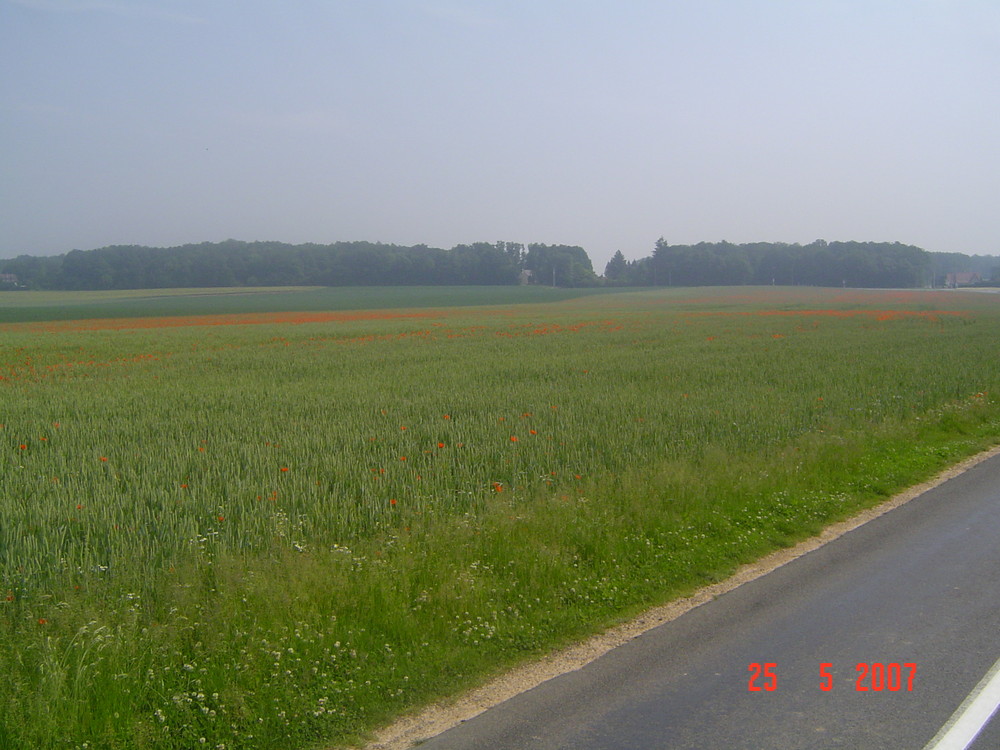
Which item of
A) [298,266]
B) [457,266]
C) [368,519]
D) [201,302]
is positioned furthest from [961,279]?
[368,519]

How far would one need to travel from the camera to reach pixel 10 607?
5848 millimetres

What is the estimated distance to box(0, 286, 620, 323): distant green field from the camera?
2921 inches

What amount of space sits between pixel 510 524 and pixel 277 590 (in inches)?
95.5

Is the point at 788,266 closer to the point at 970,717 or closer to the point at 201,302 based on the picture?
the point at 201,302

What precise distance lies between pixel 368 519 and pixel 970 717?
18.0 ft

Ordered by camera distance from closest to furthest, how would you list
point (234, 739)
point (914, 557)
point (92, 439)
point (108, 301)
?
point (234, 739) < point (914, 557) < point (92, 439) < point (108, 301)

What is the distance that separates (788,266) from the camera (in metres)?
154

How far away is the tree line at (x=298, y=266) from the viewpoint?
13350cm

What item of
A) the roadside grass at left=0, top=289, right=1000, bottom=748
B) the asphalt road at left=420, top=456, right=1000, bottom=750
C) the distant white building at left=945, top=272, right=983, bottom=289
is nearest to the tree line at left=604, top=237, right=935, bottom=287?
the distant white building at left=945, top=272, right=983, bottom=289

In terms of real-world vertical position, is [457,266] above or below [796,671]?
above

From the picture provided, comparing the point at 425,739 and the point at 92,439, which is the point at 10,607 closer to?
the point at 425,739

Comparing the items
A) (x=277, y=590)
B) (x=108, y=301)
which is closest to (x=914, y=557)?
(x=277, y=590)
